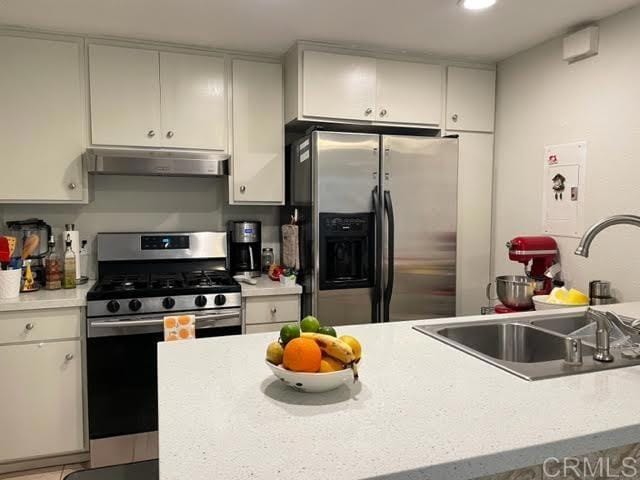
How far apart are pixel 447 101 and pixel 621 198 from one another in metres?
1.20

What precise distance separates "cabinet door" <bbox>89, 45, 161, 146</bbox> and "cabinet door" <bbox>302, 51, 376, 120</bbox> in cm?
88

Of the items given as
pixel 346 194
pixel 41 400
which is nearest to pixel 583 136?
pixel 346 194

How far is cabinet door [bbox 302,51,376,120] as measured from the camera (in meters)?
2.83

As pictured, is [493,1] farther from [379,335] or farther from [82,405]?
[82,405]

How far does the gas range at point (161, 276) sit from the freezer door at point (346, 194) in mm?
517

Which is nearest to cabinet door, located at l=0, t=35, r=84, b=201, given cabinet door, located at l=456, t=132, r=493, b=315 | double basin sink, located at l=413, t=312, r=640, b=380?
double basin sink, located at l=413, t=312, r=640, b=380

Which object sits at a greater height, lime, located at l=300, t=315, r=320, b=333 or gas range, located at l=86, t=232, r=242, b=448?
lime, located at l=300, t=315, r=320, b=333

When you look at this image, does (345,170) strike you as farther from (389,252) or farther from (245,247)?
(245,247)

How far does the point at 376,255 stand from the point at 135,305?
1.34 meters

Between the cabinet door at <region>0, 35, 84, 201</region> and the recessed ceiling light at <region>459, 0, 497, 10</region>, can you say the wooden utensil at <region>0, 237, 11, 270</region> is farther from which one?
the recessed ceiling light at <region>459, 0, 497, 10</region>

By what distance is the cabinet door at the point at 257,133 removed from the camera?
300 centimetres

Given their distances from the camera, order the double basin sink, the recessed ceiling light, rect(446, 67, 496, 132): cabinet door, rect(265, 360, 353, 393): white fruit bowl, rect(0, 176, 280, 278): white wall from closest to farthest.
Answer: rect(265, 360, 353, 393): white fruit bowl → the double basin sink → the recessed ceiling light → rect(0, 176, 280, 278): white wall → rect(446, 67, 496, 132): cabinet door

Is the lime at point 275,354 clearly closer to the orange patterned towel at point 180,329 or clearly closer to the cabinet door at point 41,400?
the orange patterned towel at point 180,329

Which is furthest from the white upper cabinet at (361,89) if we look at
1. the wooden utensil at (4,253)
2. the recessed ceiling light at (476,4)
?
the wooden utensil at (4,253)
